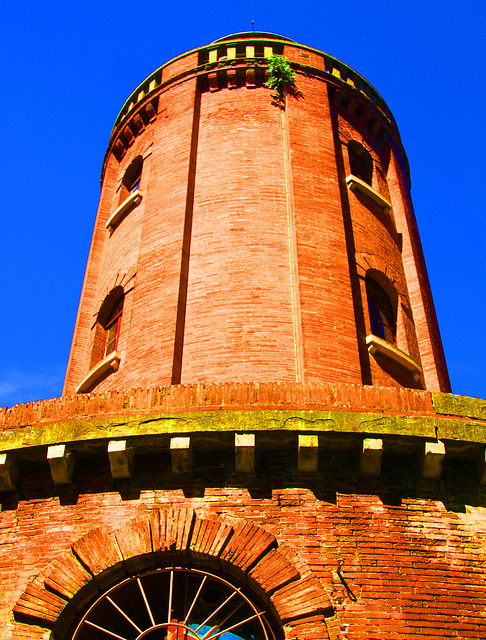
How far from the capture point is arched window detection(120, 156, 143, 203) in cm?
1597

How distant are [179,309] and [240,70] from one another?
6.66 m

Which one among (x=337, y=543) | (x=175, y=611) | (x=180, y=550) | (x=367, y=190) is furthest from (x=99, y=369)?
(x=367, y=190)

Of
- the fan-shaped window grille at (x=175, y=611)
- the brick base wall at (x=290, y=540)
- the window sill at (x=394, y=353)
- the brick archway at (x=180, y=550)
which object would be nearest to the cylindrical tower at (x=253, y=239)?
the window sill at (x=394, y=353)

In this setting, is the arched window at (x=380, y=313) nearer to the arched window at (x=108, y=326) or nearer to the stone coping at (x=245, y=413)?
the stone coping at (x=245, y=413)

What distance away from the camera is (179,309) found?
1128 centimetres

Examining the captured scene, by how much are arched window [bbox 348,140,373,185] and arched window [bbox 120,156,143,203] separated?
4448 millimetres

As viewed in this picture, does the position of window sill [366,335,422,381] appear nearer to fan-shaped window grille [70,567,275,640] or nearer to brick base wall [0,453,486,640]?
brick base wall [0,453,486,640]

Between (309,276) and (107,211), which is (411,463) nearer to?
(309,276)

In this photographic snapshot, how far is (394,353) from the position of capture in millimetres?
11664

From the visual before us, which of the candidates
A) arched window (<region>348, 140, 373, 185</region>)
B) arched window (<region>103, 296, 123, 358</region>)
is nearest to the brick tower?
arched window (<region>103, 296, 123, 358</region>)

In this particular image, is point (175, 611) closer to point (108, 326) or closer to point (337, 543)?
point (337, 543)

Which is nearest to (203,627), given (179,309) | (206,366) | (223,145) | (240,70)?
(206,366)

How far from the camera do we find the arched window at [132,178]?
16.0 metres

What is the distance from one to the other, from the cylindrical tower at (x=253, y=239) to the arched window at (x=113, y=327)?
4cm
